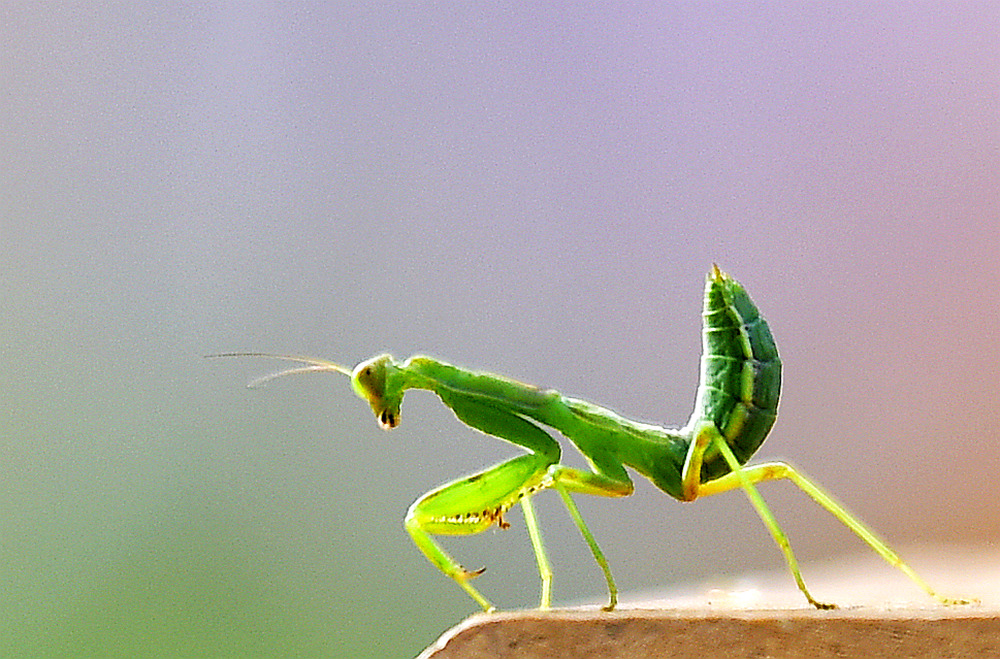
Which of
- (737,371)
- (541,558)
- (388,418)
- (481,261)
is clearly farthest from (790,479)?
(481,261)

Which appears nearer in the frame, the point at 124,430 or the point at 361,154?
the point at 124,430

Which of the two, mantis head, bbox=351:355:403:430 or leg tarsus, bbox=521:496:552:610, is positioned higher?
mantis head, bbox=351:355:403:430

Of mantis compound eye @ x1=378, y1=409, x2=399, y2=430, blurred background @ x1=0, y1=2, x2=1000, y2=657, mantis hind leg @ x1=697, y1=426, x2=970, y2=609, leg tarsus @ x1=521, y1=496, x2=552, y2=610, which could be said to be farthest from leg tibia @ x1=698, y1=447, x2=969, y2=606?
blurred background @ x1=0, y1=2, x2=1000, y2=657

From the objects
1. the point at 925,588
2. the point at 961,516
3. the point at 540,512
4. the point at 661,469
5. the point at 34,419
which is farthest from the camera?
the point at 961,516

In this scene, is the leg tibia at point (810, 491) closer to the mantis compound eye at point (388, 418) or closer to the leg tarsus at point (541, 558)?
the leg tarsus at point (541, 558)

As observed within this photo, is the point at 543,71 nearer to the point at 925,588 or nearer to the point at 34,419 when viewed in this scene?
the point at 34,419

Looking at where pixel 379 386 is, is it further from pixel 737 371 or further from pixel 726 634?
pixel 726 634

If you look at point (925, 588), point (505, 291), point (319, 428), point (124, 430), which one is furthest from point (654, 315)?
point (925, 588)

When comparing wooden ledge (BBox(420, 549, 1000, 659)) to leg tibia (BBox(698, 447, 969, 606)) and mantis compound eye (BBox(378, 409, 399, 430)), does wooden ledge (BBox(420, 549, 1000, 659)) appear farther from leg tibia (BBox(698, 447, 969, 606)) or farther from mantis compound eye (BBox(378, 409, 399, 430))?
mantis compound eye (BBox(378, 409, 399, 430))
